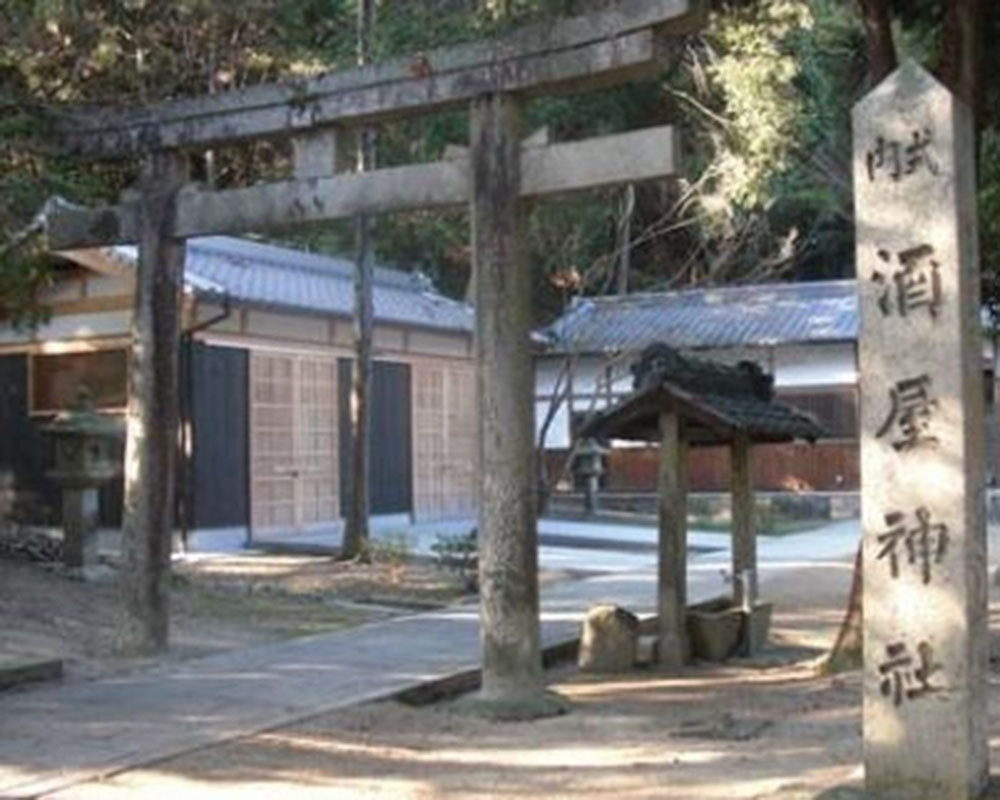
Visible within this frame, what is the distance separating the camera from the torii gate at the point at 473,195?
942cm

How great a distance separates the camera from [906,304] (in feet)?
21.2

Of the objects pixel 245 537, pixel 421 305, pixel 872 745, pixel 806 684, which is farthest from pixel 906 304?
pixel 421 305

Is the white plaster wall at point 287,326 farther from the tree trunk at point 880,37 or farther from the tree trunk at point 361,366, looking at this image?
the tree trunk at point 880,37

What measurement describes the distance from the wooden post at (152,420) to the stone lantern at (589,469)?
18203mm

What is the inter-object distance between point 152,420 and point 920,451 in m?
6.88

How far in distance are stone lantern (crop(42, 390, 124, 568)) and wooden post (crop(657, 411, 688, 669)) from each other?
6.43 meters

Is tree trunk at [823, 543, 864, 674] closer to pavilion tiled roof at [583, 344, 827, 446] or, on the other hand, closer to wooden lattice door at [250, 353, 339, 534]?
pavilion tiled roof at [583, 344, 827, 446]

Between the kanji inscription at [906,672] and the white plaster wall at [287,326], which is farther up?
the white plaster wall at [287,326]

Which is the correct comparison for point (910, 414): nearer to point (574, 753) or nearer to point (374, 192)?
point (574, 753)

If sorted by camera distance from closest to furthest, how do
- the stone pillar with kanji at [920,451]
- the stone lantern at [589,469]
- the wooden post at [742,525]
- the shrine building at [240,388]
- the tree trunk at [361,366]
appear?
the stone pillar with kanji at [920,451]
the wooden post at [742,525]
the tree trunk at [361,366]
the shrine building at [240,388]
the stone lantern at [589,469]

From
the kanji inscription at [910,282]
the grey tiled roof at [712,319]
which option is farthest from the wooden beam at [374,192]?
the grey tiled roof at [712,319]

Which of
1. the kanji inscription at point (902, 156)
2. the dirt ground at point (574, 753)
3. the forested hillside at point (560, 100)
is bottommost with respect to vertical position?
the dirt ground at point (574, 753)

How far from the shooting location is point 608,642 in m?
12.1

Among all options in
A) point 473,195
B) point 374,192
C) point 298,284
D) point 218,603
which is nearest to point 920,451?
point 473,195
